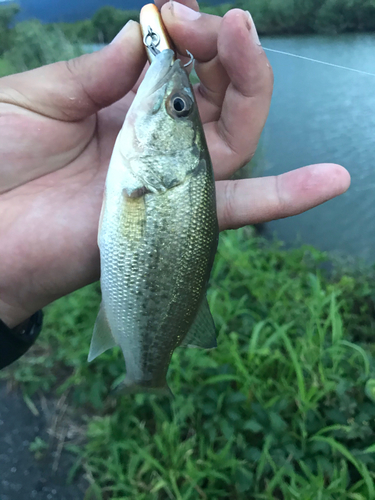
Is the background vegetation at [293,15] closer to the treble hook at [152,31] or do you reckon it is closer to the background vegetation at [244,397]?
the background vegetation at [244,397]

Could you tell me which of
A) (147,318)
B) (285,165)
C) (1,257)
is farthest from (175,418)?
(285,165)

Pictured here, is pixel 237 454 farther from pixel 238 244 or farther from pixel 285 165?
pixel 285 165

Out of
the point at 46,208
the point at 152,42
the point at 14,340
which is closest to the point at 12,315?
the point at 14,340

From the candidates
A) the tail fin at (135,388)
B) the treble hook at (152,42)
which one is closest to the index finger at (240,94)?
the treble hook at (152,42)

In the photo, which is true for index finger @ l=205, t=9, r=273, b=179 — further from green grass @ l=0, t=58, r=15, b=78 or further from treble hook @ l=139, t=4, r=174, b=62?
green grass @ l=0, t=58, r=15, b=78

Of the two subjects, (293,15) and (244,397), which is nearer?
(244,397)

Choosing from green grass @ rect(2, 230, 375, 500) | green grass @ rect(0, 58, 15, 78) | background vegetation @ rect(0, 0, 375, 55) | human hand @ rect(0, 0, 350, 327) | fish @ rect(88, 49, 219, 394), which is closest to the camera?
fish @ rect(88, 49, 219, 394)

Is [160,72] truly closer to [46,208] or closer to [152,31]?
[152,31]

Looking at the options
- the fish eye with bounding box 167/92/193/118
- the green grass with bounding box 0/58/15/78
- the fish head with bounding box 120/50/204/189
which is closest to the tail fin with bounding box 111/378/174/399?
the fish head with bounding box 120/50/204/189
